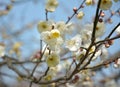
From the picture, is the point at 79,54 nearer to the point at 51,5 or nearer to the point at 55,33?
the point at 55,33

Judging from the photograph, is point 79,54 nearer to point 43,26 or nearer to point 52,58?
point 52,58

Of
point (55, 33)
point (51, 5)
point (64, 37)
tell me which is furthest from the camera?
point (51, 5)

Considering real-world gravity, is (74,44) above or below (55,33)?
below

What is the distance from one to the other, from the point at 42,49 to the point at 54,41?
32cm

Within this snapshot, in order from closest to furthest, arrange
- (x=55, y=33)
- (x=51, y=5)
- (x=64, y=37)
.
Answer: (x=55, y=33) < (x=64, y=37) < (x=51, y=5)

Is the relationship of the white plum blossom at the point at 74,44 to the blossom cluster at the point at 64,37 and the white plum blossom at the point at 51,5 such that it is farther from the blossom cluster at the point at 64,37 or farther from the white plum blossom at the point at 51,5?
the white plum blossom at the point at 51,5

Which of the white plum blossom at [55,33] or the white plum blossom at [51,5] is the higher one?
the white plum blossom at [51,5]

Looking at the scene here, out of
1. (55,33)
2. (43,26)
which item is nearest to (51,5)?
(43,26)

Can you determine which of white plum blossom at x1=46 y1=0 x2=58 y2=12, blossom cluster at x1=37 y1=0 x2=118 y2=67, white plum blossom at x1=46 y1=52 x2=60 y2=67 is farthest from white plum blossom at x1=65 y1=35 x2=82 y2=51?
white plum blossom at x1=46 y1=0 x2=58 y2=12

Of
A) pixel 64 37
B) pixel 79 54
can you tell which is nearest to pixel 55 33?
pixel 64 37

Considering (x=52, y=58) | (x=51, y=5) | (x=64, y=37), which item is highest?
(x=51, y=5)

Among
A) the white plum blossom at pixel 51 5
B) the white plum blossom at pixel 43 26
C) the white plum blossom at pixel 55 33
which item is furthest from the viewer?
the white plum blossom at pixel 51 5

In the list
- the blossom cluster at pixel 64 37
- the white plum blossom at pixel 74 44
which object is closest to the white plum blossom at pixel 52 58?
the blossom cluster at pixel 64 37

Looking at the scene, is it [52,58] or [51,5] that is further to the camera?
[51,5]
